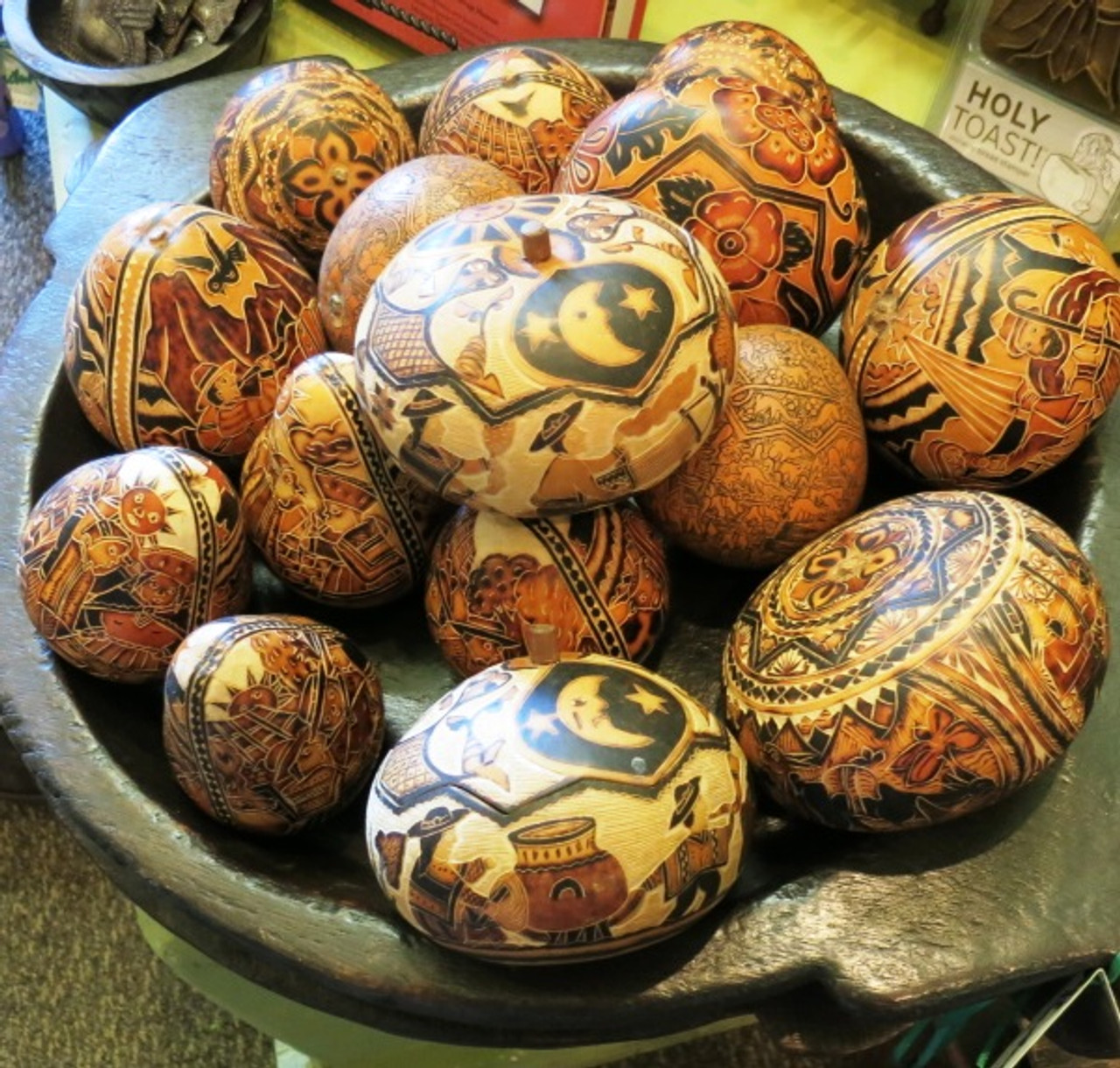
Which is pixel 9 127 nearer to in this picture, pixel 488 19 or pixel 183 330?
pixel 488 19

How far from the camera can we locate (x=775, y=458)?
2.38 feet

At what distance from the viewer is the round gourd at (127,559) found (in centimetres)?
69

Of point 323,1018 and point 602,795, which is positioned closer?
point 602,795

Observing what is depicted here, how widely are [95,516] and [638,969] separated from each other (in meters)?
0.38

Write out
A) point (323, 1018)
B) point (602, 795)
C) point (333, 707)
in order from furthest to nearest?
point (323, 1018) < point (333, 707) < point (602, 795)

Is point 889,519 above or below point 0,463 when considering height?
above

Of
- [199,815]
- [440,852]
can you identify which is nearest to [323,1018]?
[199,815]

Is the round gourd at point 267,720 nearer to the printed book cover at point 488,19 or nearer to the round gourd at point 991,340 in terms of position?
the round gourd at point 991,340

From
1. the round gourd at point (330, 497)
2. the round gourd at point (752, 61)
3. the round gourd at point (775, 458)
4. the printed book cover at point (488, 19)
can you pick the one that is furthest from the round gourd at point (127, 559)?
the printed book cover at point (488, 19)

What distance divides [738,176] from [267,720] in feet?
1.37

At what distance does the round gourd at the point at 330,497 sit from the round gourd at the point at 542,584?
0.04 metres

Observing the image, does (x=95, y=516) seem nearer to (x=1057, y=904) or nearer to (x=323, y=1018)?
(x=323, y=1018)

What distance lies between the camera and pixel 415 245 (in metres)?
0.67

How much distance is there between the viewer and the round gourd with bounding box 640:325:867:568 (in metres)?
0.73
